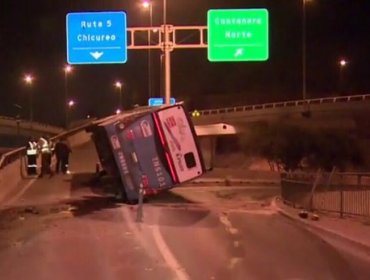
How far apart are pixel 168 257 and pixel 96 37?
21356 millimetres

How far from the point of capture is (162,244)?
45.2ft

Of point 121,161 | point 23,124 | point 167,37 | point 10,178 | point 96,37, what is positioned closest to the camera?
point 121,161

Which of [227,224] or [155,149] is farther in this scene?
[155,149]

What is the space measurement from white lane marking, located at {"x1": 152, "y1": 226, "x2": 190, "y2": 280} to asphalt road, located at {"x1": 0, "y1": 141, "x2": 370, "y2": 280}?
0.6 inches

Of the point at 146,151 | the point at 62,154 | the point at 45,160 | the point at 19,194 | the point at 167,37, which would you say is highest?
the point at 167,37

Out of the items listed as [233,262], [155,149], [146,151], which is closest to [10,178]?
[146,151]

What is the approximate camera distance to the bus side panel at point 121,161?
21.3 m

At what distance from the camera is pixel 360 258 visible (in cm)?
1241

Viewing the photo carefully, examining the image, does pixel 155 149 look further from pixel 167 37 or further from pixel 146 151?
pixel 167 37

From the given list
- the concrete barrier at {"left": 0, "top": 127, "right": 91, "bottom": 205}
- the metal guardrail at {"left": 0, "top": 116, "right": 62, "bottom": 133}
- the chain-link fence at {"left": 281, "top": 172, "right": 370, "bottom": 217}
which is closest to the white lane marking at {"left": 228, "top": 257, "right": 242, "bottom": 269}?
the chain-link fence at {"left": 281, "top": 172, "right": 370, "bottom": 217}

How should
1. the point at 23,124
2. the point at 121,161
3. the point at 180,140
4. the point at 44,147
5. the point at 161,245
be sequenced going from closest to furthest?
the point at 161,245, the point at 180,140, the point at 121,161, the point at 44,147, the point at 23,124

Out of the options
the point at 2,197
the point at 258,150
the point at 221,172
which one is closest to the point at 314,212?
the point at 2,197

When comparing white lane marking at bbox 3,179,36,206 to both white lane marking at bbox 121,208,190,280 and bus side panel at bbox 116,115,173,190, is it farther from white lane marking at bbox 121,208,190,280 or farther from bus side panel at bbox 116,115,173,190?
white lane marking at bbox 121,208,190,280

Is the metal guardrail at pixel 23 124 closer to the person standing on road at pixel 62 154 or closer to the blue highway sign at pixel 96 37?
the person standing on road at pixel 62 154
